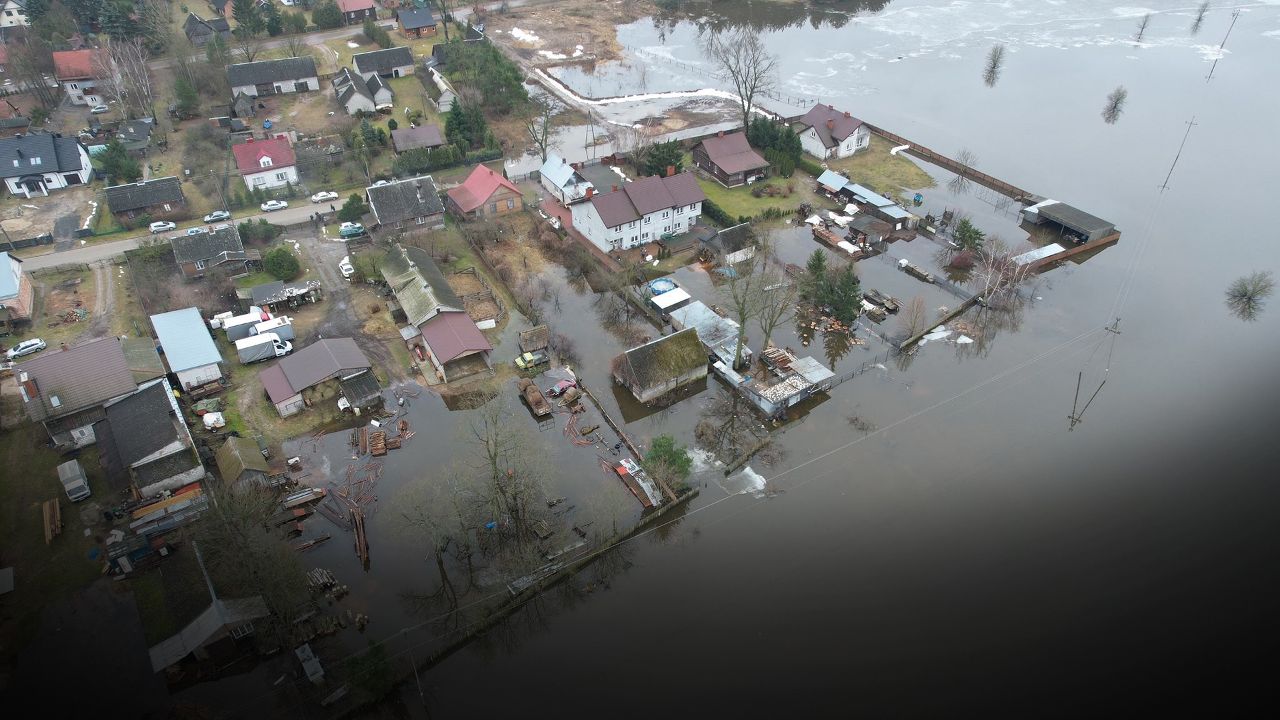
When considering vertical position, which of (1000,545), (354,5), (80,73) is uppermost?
(354,5)

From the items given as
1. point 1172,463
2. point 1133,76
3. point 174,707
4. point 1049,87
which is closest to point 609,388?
point 174,707

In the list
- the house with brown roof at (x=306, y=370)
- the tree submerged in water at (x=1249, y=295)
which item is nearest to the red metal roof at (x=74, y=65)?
the house with brown roof at (x=306, y=370)

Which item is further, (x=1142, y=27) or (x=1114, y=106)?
(x=1142, y=27)

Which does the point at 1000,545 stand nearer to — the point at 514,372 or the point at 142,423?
the point at 514,372

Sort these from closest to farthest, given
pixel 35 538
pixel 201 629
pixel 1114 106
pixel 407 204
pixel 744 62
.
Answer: pixel 201 629 → pixel 35 538 → pixel 407 204 → pixel 1114 106 → pixel 744 62

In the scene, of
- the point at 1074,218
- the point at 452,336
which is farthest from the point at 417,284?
the point at 1074,218

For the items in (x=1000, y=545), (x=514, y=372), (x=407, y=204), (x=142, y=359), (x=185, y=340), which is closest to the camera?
(x=1000, y=545)

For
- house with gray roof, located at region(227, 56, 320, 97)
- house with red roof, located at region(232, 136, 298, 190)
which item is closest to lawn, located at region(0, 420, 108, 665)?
house with red roof, located at region(232, 136, 298, 190)
